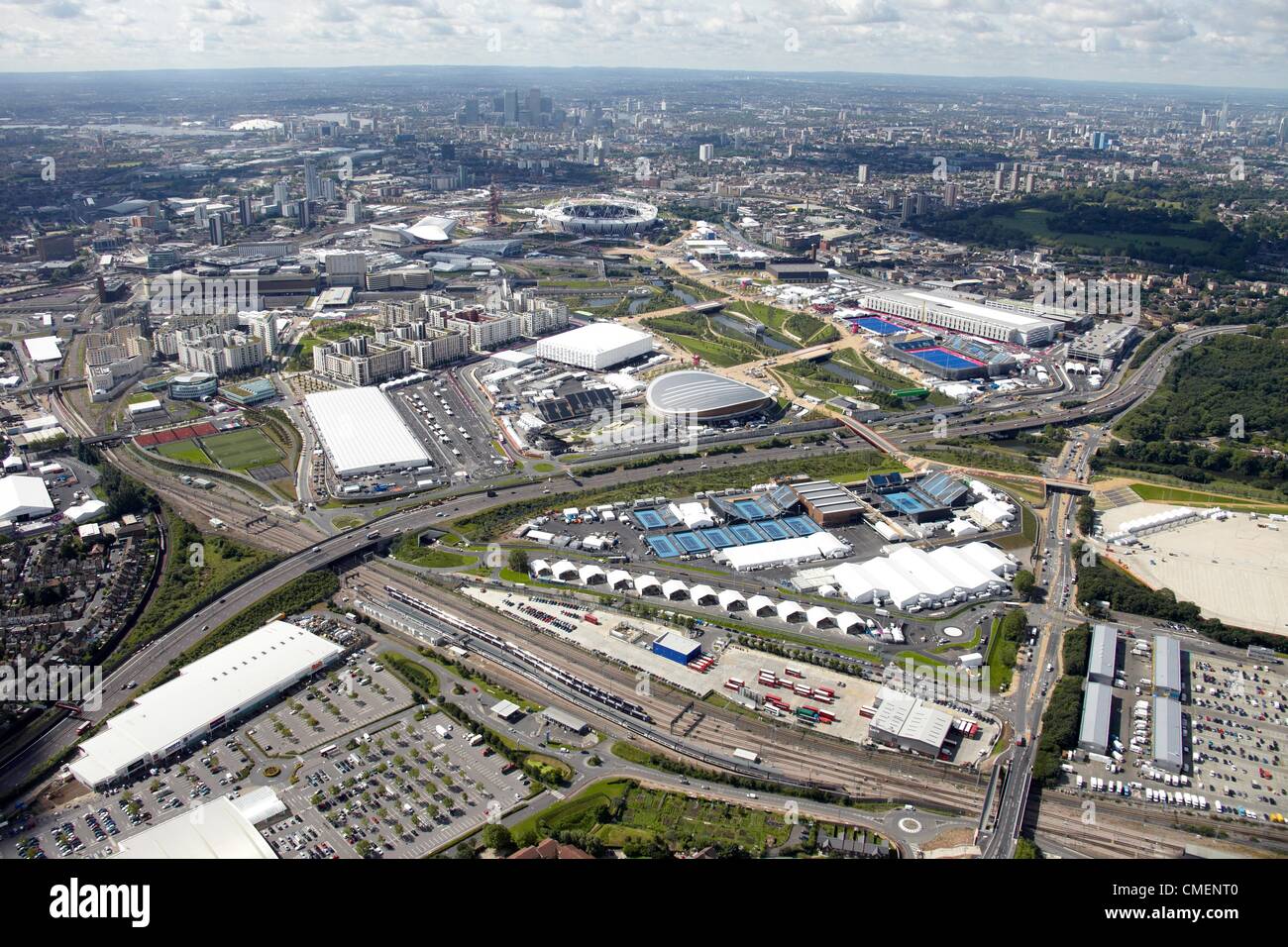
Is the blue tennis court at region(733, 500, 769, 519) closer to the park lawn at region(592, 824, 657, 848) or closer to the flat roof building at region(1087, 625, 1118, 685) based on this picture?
the flat roof building at region(1087, 625, 1118, 685)

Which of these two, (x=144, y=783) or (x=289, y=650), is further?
(x=289, y=650)

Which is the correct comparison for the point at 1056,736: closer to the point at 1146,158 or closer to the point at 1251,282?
the point at 1251,282

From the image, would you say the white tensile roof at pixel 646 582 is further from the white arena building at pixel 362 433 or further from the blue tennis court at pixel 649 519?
the white arena building at pixel 362 433

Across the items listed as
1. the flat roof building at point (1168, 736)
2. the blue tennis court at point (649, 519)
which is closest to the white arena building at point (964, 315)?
the blue tennis court at point (649, 519)

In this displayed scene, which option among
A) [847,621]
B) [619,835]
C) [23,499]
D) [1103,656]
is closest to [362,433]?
[23,499]
